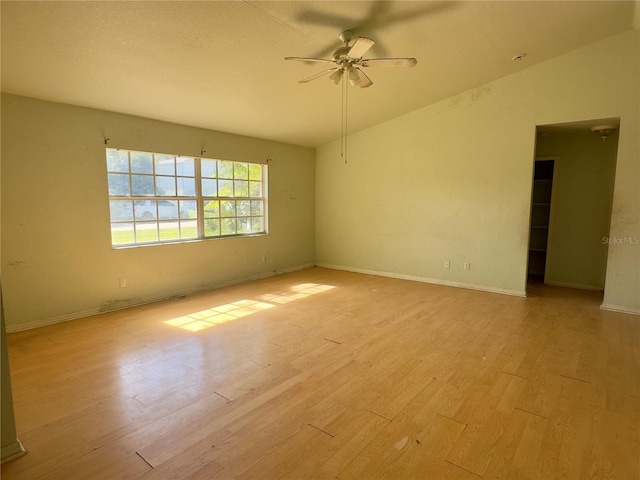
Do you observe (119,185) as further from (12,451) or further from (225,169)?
(12,451)

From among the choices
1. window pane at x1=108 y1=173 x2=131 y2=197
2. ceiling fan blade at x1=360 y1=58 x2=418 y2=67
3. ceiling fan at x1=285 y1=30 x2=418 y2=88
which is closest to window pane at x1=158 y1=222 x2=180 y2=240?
window pane at x1=108 y1=173 x2=131 y2=197

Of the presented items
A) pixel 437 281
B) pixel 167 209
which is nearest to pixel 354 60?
pixel 167 209

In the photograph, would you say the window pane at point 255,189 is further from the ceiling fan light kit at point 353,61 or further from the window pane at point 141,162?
the ceiling fan light kit at point 353,61

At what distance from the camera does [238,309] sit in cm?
427

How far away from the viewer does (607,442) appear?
1.89 meters

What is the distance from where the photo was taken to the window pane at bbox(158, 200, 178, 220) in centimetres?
467

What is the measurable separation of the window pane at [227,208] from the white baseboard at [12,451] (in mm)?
3955

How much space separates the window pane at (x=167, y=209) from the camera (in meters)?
4.67

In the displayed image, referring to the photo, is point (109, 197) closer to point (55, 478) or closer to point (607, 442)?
point (55, 478)

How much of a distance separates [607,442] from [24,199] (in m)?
5.21

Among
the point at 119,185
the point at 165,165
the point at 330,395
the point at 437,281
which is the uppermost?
the point at 165,165

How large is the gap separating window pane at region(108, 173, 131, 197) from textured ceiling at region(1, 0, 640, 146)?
79 cm

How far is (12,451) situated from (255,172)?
4.80 metres

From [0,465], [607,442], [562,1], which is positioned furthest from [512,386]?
[562,1]
